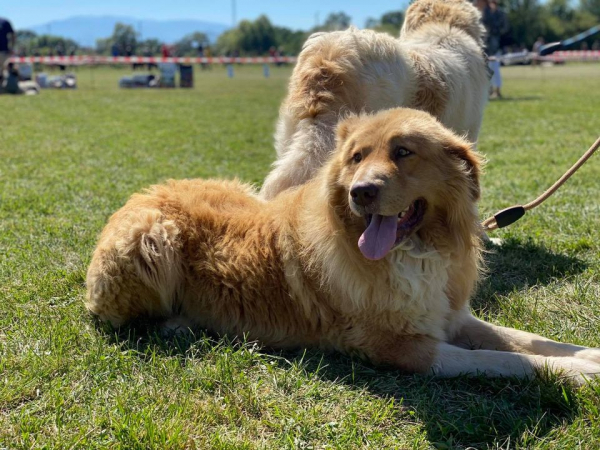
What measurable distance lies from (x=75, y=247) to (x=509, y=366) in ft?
13.2

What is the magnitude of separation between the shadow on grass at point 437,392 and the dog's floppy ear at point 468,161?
1.09 metres

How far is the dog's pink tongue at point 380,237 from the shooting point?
316 cm

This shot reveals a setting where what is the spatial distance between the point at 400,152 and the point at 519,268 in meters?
2.22

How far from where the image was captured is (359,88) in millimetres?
4887

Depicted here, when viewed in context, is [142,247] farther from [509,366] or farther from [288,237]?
[509,366]

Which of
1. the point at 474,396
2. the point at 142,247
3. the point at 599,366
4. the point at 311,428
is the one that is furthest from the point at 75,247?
the point at 599,366

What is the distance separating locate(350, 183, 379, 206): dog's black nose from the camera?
9.85 ft

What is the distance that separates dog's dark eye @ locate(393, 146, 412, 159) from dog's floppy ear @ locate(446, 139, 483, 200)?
9.6 inches

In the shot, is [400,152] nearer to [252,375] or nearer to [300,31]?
[252,375]

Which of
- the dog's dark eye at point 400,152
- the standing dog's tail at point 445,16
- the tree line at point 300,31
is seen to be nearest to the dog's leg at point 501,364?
the dog's dark eye at point 400,152

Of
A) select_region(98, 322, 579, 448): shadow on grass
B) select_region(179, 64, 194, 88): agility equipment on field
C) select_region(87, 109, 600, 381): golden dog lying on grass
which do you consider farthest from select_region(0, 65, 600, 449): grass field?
select_region(179, 64, 194, 88): agility equipment on field

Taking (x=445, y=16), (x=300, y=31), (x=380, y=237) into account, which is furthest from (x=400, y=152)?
(x=300, y=31)

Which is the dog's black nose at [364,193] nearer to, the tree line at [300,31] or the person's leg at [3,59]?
the person's leg at [3,59]

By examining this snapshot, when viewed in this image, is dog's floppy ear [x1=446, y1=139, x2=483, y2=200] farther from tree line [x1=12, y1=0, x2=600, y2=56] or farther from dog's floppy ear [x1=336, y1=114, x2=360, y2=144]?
tree line [x1=12, y1=0, x2=600, y2=56]
